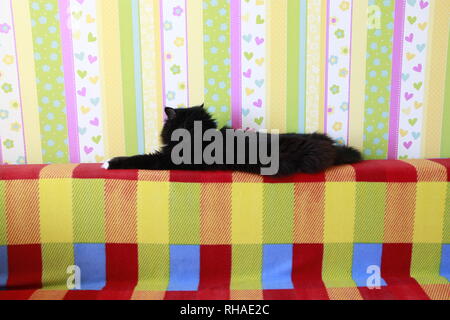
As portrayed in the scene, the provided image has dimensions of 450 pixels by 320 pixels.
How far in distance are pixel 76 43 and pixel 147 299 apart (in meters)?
1.12

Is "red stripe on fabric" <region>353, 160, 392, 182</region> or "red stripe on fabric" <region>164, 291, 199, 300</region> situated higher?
"red stripe on fabric" <region>353, 160, 392, 182</region>

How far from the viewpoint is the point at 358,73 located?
1688 millimetres

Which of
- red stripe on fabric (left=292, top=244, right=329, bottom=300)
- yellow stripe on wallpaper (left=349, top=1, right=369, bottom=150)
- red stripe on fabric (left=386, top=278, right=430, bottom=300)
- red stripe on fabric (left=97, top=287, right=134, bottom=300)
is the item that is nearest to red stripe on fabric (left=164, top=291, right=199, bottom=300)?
red stripe on fabric (left=97, top=287, right=134, bottom=300)

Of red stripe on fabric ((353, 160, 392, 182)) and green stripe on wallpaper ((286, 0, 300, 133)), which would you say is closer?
red stripe on fabric ((353, 160, 392, 182))

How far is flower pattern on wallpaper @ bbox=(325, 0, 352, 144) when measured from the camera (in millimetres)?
1645

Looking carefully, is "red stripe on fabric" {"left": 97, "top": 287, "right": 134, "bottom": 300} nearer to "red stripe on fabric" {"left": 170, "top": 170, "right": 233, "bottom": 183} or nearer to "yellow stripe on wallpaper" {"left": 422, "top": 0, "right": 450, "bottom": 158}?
"red stripe on fabric" {"left": 170, "top": 170, "right": 233, "bottom": 183}

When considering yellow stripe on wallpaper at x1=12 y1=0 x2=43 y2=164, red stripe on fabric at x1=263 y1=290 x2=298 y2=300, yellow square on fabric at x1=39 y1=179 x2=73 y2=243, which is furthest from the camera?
yellow stripe on wallpaper at x1=12 y1=0 x2=43 y2=164

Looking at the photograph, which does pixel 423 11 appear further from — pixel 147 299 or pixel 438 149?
pixel 147 299

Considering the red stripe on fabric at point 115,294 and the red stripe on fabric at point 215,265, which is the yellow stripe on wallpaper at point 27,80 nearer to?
the red stripe on fabric at point 115,294

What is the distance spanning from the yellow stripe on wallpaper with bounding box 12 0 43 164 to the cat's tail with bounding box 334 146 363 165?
4.38 feet

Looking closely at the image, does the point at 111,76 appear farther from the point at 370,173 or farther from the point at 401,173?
the point at 401,173

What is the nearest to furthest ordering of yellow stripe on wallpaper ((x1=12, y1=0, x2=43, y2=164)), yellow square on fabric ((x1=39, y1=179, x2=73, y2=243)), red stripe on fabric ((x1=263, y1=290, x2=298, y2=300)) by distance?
red stripe on fabric ((x1=263, y1=290, x2=298, y2=300)) < yellow square on fabric ((x1=39, y1=179, x2=73, y2=243)) < yellow stripe on wallpaper ((x1=12, y1=0, x2=43, y2=164))

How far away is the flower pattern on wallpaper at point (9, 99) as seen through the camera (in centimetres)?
162
